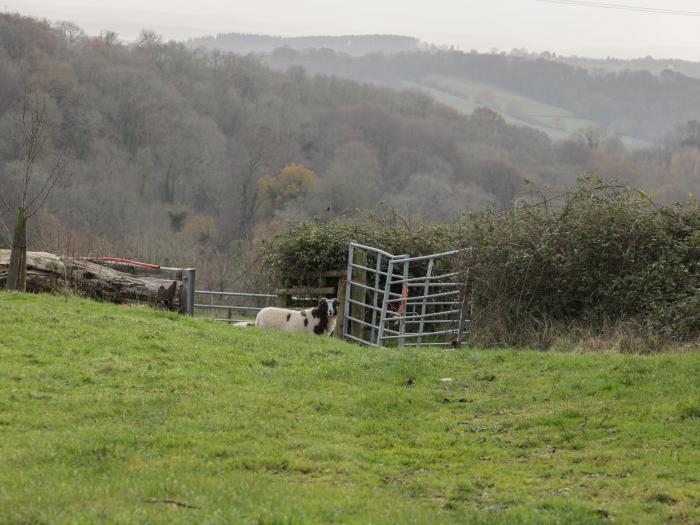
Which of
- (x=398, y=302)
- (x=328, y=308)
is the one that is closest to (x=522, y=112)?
(x=398, y=302)

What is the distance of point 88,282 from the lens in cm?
1881

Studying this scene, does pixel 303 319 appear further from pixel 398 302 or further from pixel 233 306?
pixel 233 306

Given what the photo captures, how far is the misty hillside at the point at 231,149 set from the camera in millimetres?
81562

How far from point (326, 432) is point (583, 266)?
940 centimetres

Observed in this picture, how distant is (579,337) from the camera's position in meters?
16.3

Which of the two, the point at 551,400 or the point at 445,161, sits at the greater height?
the point at 551,400

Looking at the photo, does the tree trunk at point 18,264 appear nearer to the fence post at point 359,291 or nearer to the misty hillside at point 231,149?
the fence post at point 359,291

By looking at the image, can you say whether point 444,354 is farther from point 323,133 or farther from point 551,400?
point 323,133

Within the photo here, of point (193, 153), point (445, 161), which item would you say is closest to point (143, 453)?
point (193, 153)

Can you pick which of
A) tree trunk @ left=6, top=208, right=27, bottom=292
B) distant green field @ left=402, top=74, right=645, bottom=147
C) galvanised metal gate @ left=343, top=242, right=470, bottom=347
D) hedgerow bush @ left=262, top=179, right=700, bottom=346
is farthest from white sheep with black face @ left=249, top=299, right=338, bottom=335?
distant green field @ left=402, top=74, right=645, bottom=147

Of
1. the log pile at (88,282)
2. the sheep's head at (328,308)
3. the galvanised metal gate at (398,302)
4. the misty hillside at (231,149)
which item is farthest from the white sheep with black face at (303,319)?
the misty hillside at (231,149)

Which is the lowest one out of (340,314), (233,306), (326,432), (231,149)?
(231,149)

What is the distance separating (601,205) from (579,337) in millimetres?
3029

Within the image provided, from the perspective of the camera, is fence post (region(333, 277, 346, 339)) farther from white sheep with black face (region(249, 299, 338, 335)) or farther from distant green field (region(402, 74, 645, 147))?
distant green field (region(402, 74, 645, 147))
